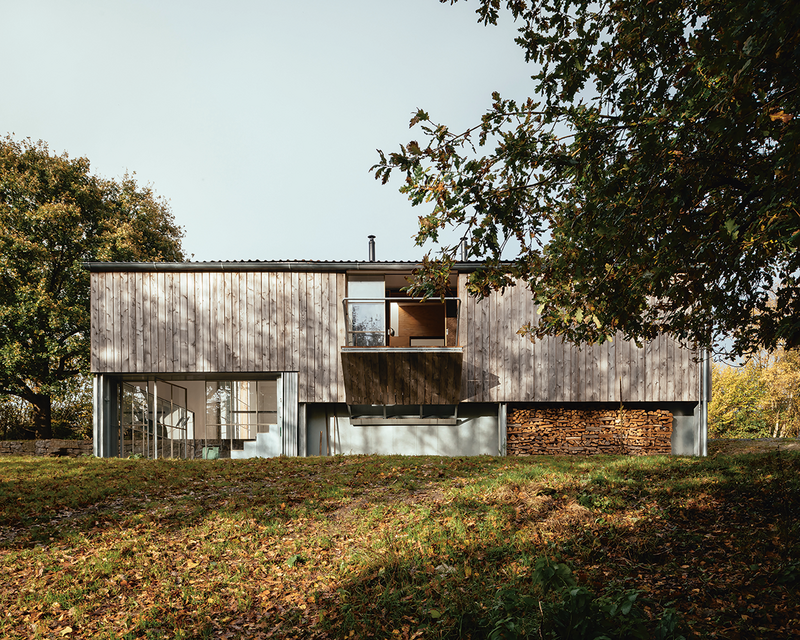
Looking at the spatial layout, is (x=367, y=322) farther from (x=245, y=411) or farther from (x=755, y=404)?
(x=755, y=404)

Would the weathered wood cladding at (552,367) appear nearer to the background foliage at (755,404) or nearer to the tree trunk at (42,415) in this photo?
the background foliage at (755,404)

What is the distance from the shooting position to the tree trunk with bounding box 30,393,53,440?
19328mm

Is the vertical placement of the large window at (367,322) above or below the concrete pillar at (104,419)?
above

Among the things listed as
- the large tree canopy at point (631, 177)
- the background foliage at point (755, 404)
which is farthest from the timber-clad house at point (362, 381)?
the background foliage at point (755, 404)

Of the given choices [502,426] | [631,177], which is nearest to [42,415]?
[502,426]

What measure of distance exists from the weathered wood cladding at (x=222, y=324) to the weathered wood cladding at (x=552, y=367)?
3.91 meters

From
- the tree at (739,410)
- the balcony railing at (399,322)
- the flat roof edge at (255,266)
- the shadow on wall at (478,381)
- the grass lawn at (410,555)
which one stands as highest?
the flat roof edge at (255,266)

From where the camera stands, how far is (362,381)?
14070 mm

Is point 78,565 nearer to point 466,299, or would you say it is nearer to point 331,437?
point 331,437

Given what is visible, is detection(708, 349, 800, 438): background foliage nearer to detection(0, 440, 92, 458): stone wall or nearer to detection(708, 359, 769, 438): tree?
detection(708, 359, 769, 438): tree

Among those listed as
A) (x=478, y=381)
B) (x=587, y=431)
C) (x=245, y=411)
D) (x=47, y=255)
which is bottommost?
(x=587, y=431)

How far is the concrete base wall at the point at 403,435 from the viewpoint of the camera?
15.1 meters

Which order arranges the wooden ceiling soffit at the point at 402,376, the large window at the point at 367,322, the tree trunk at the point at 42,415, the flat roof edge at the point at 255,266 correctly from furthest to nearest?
the tree trunk at the point at 42,415, the flat roof edge at the point at 255,266, the large window at the point at 367,322, the wooden ceiling soffit at the point at 402,376

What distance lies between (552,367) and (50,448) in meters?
16.0
